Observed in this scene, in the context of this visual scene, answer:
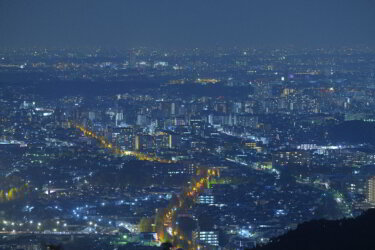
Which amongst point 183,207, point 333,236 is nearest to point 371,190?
point 183,207

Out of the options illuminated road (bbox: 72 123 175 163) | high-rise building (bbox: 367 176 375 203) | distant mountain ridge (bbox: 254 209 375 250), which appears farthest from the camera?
Answer: illuminated road (bbox: 72 123 175 163)

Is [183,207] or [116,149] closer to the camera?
[183,207]

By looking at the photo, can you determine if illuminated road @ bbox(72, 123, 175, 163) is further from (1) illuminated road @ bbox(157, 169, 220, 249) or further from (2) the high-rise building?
(2) the high-rise building

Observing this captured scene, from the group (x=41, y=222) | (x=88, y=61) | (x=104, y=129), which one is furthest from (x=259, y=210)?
(x=88, y=61)

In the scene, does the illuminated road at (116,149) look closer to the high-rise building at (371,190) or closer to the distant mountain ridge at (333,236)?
the high-rise building at (371,190)

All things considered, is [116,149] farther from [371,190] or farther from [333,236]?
[333,236]

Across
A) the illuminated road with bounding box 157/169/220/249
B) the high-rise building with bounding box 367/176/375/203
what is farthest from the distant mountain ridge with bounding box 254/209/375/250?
the high-rise building with bounding box 367/176/375/203

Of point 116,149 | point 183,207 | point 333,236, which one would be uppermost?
point 333,236

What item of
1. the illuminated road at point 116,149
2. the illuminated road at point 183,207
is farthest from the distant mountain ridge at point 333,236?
the illuminated road at point 116,149

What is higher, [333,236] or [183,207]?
[333,236]

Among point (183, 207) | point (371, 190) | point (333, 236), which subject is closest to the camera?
point (333, 236)

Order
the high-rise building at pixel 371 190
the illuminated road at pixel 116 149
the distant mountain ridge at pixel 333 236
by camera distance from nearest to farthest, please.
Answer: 1. the distant mountain ridge at pixel 333 236
2. the high-rise building at pixel 371 190
3. the illuminated road at pixel 116 149
